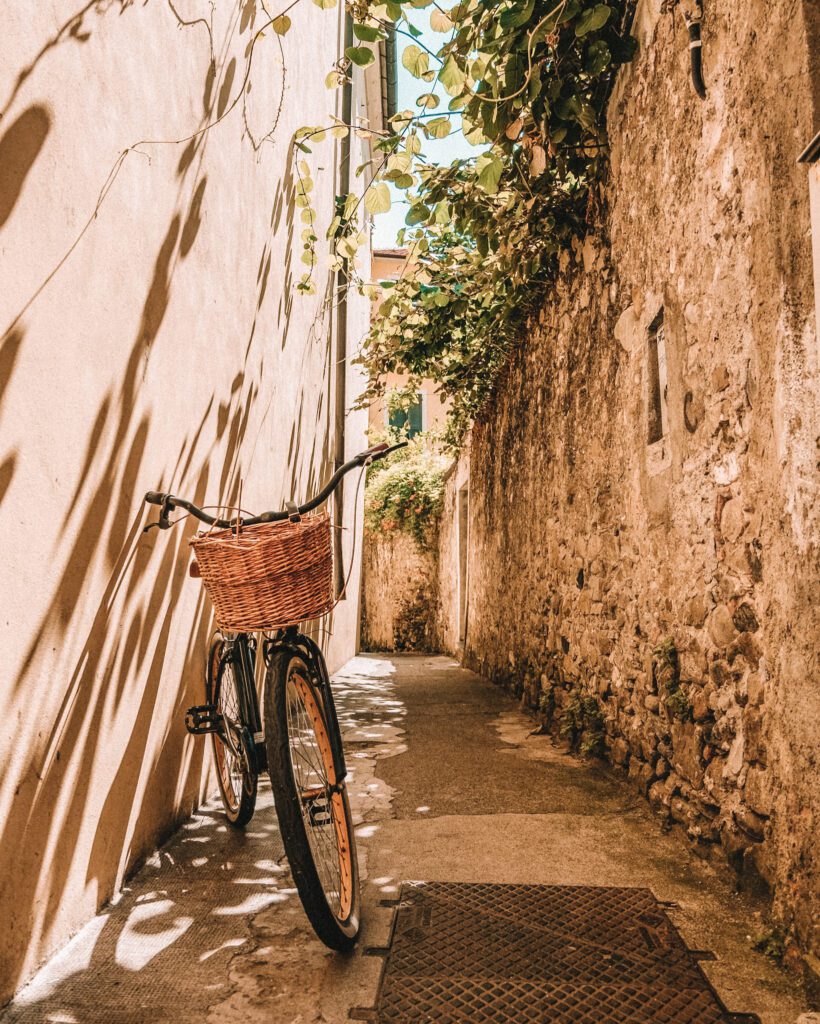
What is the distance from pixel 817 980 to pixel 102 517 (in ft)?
6.92

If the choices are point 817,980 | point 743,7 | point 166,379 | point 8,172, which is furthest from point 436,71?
point 817,980

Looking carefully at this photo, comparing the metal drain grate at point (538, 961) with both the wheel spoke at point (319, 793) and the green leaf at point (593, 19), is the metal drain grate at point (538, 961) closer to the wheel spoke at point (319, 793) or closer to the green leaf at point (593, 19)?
the wheel spoke at point (319, 793)

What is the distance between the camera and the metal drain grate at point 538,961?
1.71 meters

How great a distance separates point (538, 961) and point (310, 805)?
68 centimetres

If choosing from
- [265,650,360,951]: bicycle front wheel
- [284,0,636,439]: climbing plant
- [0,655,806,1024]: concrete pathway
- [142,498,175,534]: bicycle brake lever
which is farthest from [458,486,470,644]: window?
[265,650,360,951]: bicycle front wheel

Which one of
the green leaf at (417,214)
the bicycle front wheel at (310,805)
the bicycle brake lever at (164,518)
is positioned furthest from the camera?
the green leaf at (417,214)

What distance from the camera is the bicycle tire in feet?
9.00

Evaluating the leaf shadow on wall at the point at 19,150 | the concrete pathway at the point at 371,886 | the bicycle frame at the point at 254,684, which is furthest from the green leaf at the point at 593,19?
the concrete pathway at the point at 371,886

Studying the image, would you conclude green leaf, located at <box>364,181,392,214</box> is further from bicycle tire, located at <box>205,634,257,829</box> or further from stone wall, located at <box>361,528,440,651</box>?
stone wall, located at <box>361,528,440,651</box>

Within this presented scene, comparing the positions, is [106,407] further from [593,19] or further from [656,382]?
[593,19]

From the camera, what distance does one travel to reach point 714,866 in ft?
8.02

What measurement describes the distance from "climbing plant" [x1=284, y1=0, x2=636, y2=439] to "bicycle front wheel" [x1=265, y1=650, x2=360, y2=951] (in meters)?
2.24

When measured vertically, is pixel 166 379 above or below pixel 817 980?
above

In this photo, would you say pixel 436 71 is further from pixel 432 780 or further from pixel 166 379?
pixel 432 780
